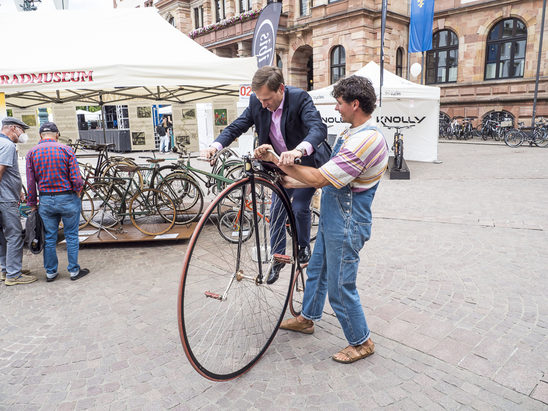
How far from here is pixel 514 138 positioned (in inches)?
743

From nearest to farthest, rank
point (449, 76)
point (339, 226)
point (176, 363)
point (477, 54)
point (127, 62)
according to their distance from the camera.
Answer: point (339, 226), point (176, 363), point (127, 62), point (477, 54), point (449, 76)

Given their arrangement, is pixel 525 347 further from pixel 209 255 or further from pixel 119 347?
pixel 119 347

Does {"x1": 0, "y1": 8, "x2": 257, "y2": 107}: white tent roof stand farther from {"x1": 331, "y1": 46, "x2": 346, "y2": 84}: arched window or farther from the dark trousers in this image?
{"x1": 331, "y1": 46, "x2": 346, "y2": 84}: arched window

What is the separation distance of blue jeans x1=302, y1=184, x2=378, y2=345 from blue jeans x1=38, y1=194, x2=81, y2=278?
303 cm

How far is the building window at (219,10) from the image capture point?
3481 cm

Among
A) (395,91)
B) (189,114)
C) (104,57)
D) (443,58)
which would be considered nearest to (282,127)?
(104,57)

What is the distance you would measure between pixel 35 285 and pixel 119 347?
1.95 metres

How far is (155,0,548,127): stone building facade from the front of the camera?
23.4 metres

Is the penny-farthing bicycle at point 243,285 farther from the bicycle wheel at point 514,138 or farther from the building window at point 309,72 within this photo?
the building window at point 309,72

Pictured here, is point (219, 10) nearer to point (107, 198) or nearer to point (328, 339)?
point (107, 198)

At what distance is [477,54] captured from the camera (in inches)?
990

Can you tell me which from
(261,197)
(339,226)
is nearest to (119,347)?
(261,197)

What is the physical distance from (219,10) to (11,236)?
3525cm

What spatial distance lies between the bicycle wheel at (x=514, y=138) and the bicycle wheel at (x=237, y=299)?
731 inches
